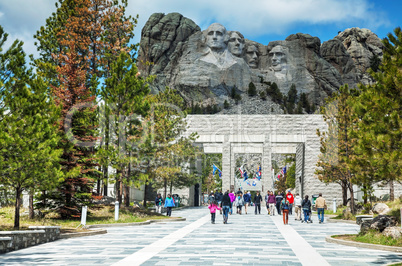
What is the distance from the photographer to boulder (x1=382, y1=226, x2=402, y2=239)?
1202 centimetres

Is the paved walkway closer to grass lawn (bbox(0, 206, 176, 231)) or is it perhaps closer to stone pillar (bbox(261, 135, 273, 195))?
grass lawn (bbox(0, 206, 176, 231))

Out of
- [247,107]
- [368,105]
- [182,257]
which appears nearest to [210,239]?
[182,257]

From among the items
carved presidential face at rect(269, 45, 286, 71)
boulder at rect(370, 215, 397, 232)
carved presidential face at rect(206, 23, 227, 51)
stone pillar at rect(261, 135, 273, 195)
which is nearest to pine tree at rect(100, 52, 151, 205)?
boulder at rect(370, 215, 397, 232)

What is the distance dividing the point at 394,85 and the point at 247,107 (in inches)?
3529

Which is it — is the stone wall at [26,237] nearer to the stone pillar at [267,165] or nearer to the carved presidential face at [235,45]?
the stone pillar at [267,165]

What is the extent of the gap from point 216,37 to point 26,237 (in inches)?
3678

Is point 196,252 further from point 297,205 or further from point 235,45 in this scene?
point 235,45

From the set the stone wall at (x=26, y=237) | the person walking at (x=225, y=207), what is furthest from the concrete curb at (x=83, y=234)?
the person walking at (x=225, y=207)

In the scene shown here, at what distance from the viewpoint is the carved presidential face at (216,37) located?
101 metres

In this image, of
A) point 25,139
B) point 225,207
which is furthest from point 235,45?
point 25,139

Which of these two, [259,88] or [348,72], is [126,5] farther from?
[348,72]

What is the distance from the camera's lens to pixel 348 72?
350 ft

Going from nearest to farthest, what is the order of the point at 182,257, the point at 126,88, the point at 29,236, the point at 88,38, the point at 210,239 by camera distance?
1. the point at 182,257
2. the point at 29,236
3. the point at 210,239
4. the point at 126,88
5. the point at 88,38

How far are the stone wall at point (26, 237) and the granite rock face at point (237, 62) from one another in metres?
81.8
